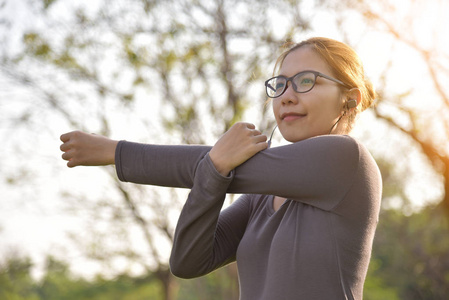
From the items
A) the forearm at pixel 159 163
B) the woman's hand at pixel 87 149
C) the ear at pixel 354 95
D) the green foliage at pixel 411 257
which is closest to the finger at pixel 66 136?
the woman's hand at pixel 87 149

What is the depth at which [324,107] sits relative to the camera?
190cm

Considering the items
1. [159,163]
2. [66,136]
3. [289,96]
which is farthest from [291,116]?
[66,136]

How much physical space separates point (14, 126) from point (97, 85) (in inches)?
71.9

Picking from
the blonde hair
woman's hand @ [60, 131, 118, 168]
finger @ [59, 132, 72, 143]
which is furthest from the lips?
finger @ [59, 132, 72, 143]

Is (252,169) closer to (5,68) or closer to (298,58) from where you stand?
(298,58)

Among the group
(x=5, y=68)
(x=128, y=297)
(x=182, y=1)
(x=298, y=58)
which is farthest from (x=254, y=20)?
(x=128, y=297)

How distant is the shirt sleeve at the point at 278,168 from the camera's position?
1.67 m

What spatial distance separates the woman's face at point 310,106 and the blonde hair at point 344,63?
0.08 feet

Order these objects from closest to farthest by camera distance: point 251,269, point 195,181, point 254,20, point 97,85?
point 195,181 < point 251,269 < point 254,20 < point 97,85

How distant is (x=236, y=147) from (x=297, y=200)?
24 centimetres

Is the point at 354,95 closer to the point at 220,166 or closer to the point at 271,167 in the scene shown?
the point at 271,167

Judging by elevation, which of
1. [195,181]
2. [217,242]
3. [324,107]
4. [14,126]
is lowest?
[14,126]

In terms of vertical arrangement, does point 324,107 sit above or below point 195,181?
above

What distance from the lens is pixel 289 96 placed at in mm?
1906
